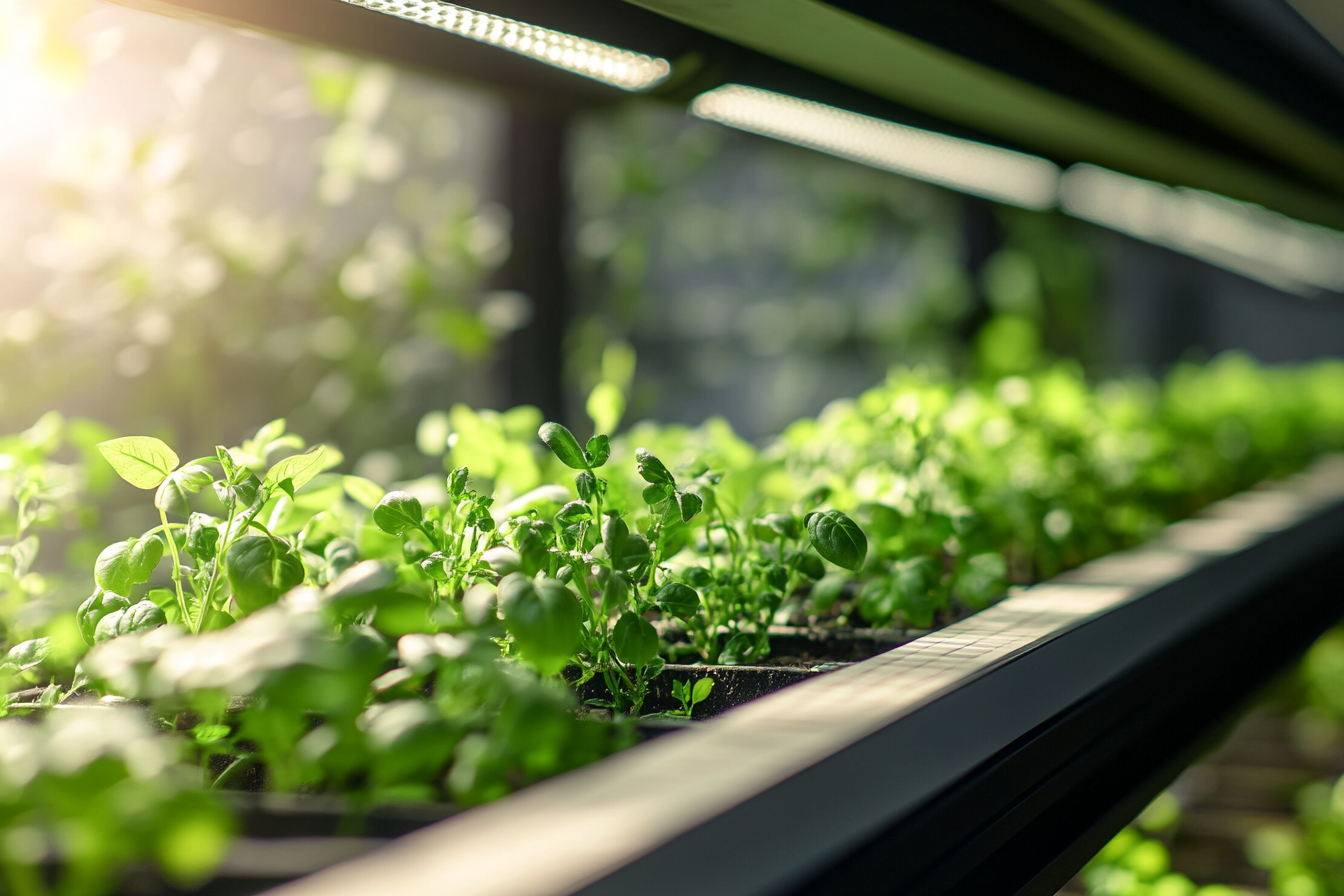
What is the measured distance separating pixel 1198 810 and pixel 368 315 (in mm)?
1845

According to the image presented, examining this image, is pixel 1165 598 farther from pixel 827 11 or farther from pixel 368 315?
pixel 368 315

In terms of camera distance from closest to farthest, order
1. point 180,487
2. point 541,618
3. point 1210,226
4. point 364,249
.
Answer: point 541,618, point 180,487, point 364,249, point 1210,226

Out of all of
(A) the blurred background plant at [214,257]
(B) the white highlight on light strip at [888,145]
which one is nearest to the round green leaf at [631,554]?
(B) the white highlight on light strip at [888,145]

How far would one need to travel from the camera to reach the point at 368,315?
1.55 m

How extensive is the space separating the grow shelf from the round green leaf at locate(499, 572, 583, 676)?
0.19 feet

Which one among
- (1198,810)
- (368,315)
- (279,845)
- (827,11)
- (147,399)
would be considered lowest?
(1198,810)

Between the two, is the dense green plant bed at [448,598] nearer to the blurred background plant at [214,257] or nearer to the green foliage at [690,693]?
the green foliage at [690,693]

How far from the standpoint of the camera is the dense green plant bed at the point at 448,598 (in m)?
0.30

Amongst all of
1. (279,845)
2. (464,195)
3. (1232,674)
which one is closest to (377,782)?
(279,845)

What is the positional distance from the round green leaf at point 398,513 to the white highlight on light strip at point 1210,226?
158 cm

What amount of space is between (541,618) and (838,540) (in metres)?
0.25

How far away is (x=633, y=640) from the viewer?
51cm

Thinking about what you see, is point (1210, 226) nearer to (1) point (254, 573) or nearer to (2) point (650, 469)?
(2) point (650, 469)

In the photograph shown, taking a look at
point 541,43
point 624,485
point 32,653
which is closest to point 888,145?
point 541,43
